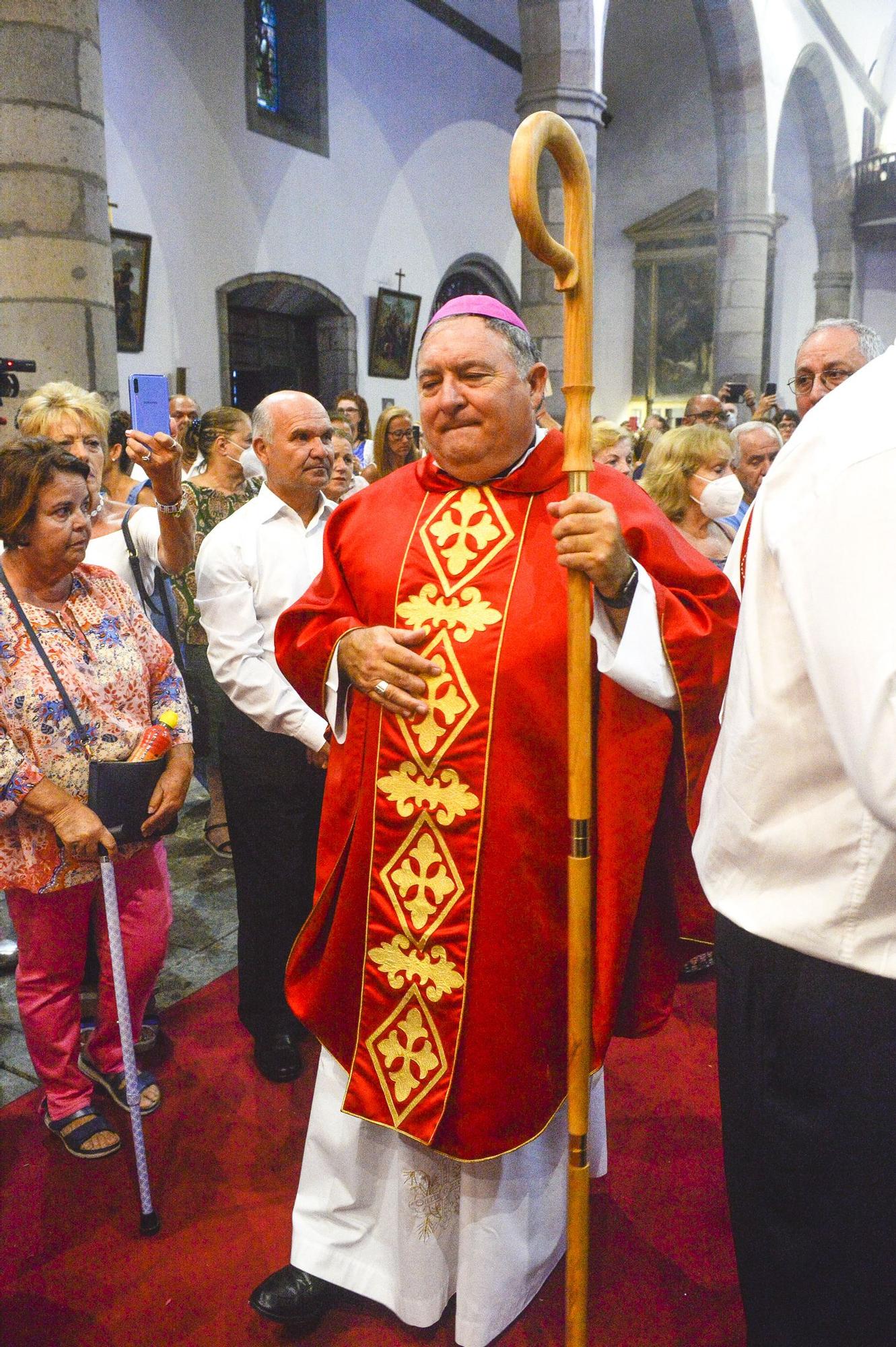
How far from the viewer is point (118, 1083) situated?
2764 mm

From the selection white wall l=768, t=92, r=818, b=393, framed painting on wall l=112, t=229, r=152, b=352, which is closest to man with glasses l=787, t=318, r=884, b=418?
framed painting on wall l=112, t=229, r=152, b=352

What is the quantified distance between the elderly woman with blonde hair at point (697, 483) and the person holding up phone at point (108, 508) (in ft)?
5.14

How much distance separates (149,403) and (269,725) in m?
1.15

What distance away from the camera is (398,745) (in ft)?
6.34

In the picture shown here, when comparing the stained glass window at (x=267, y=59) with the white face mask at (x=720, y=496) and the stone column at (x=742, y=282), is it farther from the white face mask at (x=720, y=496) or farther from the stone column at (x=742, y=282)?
the white face mask at (x=720, y=496)

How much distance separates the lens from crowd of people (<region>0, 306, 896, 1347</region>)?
1246mm

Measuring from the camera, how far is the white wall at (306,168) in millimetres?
8367

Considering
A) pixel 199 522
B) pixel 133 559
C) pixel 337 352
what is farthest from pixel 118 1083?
Result: pixel 337 352

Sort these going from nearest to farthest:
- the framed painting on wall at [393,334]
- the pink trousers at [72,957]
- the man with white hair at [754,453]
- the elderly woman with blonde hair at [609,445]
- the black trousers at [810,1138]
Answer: the black trousers at [810,1138] → the pink trousers at [72,957] → the man with white hair at [754,453] → the elderly woman with blonde hair at [609,445] → the framed painting on wall at [393,334]

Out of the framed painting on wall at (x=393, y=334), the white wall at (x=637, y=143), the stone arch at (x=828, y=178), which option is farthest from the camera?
the stone arch at (x=828, y=178)

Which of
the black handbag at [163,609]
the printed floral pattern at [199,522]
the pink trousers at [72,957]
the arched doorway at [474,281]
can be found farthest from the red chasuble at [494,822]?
the arched doorway at [474,281]

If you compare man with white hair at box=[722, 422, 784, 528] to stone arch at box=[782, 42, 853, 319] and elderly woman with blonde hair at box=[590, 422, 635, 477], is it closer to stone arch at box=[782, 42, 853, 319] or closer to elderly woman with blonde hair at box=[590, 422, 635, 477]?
elderly woman with blonde hair at box=[590, 422, 635, 477]

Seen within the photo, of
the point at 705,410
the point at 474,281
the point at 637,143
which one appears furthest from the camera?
the point at 637,143

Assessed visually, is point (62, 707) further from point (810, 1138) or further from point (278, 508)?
point (810, 1138)
